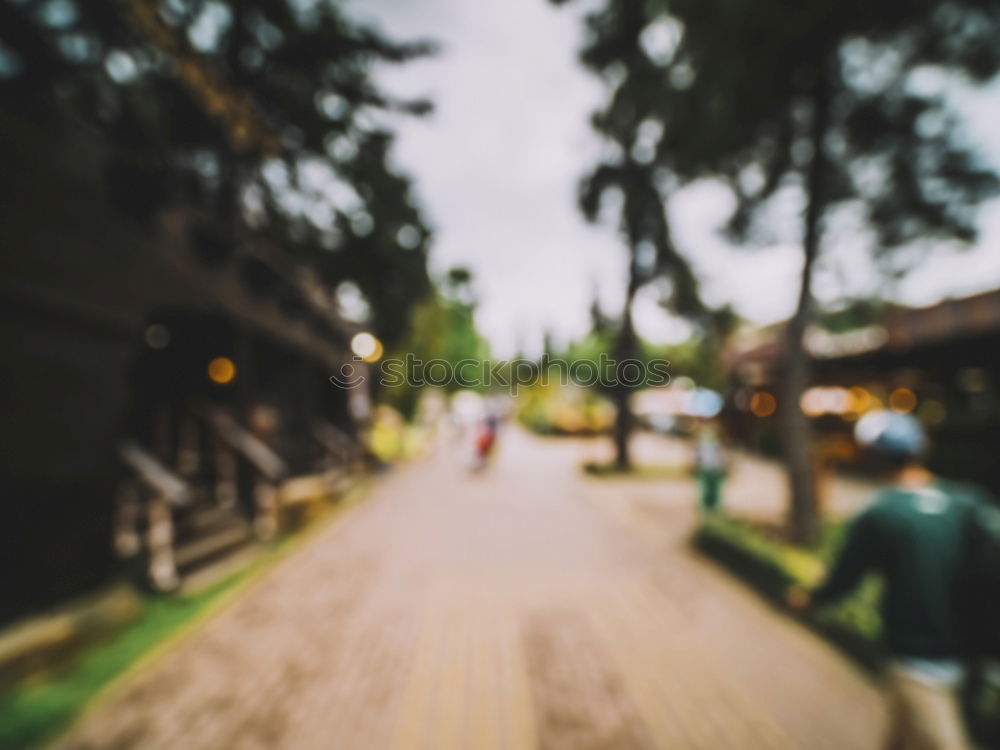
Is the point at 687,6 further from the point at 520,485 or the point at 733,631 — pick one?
the point at 520,485

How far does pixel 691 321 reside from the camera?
11.8 m

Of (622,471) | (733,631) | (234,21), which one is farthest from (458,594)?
(622,471)

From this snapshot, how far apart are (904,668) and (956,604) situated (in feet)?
1.27

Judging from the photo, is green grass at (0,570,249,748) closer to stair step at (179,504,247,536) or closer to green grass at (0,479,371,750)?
green grass at (0,479,371,750)

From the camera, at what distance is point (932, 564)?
1883mm

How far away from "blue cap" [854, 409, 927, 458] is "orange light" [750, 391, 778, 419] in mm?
20872

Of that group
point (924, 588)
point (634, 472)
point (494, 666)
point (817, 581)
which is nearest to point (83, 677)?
point (494, 666)

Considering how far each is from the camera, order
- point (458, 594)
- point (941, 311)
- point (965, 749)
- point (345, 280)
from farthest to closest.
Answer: point (941, 311)
point (345, 280)
point (458, 594)
point (965, 749)

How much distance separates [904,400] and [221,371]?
22401 mm

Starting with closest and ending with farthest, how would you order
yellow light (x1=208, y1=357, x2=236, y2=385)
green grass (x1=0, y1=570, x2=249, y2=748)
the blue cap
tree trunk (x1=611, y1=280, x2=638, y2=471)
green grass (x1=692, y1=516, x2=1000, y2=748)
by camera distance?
the blue cap
green grass (x1=692, y1=516, x2=1000, y2=748)
green grass (x1=0, y1=570, x2=249, y2=748)
yellow light (x1=208, y1=357, x2=236, y2=385)
tree trunk (x1=611, y1=280, x2=638, y2=471)

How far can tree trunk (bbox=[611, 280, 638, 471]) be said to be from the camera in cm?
1390

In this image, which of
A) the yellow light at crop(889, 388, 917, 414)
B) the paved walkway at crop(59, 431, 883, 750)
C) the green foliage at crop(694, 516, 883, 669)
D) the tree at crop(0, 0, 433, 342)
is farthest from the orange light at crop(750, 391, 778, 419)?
the tree at crop(0, 0, 433, 342)

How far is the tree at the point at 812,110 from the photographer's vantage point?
192 inches

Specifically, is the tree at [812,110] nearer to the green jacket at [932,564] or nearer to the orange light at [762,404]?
the green jacket at [932,564]
